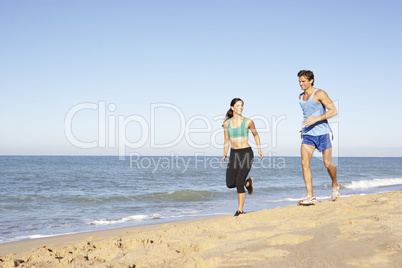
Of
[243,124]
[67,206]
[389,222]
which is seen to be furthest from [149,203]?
[389,222]

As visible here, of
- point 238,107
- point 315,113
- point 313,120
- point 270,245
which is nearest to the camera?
point 270,245

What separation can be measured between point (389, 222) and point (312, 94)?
2356 mm

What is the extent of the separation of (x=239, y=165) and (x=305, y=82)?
64.9 inches

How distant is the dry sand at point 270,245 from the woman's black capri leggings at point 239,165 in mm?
883

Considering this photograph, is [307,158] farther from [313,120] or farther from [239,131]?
[239,131]

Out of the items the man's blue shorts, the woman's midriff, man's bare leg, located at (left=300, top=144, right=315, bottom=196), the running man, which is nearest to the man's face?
the running man

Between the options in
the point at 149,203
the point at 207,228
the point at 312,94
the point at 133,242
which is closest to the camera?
the point at 133,242

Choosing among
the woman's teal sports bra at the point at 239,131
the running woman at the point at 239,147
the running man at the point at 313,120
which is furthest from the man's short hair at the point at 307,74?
the woman's teal sports bra at the point at 239,131

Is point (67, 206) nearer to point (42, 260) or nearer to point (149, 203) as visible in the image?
point (149, 203)

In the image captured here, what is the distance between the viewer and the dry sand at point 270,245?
8.85 feet

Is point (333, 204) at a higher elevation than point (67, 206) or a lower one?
higher

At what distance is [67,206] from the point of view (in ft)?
35.8

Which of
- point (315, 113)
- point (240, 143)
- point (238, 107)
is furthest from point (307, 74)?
point (240, 143)

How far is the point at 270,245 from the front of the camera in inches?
126
